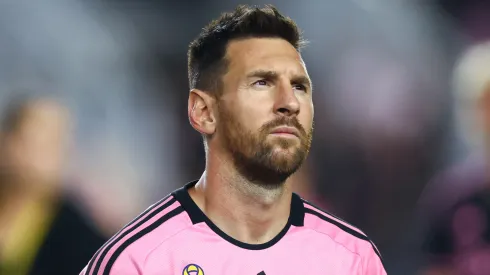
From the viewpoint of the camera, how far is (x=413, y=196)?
3879 millimetres

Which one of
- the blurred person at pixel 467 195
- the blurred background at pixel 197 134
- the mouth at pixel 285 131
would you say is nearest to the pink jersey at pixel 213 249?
the mouth at pixel 285 131

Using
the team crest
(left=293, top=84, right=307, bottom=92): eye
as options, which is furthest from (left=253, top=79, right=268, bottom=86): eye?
the team crest

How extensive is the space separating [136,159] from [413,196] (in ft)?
5.85

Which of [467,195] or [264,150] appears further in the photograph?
[467,195]

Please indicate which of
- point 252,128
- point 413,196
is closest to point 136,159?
point 413,196

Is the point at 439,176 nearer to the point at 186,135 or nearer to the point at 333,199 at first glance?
the point at 333,199

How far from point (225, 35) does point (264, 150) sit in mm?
430

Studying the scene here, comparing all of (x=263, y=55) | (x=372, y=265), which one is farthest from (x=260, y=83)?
(x=372, y=265)

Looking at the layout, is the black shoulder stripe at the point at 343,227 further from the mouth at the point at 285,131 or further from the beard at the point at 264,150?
the mouth at the point at 285,131

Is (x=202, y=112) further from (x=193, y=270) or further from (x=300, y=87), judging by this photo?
(x=193, y=270)

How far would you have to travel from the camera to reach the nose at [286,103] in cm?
168

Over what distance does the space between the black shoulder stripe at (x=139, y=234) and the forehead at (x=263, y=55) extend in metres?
0.47

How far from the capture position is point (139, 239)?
5.60 ft

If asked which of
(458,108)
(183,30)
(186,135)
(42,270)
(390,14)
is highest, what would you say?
(390,14)
